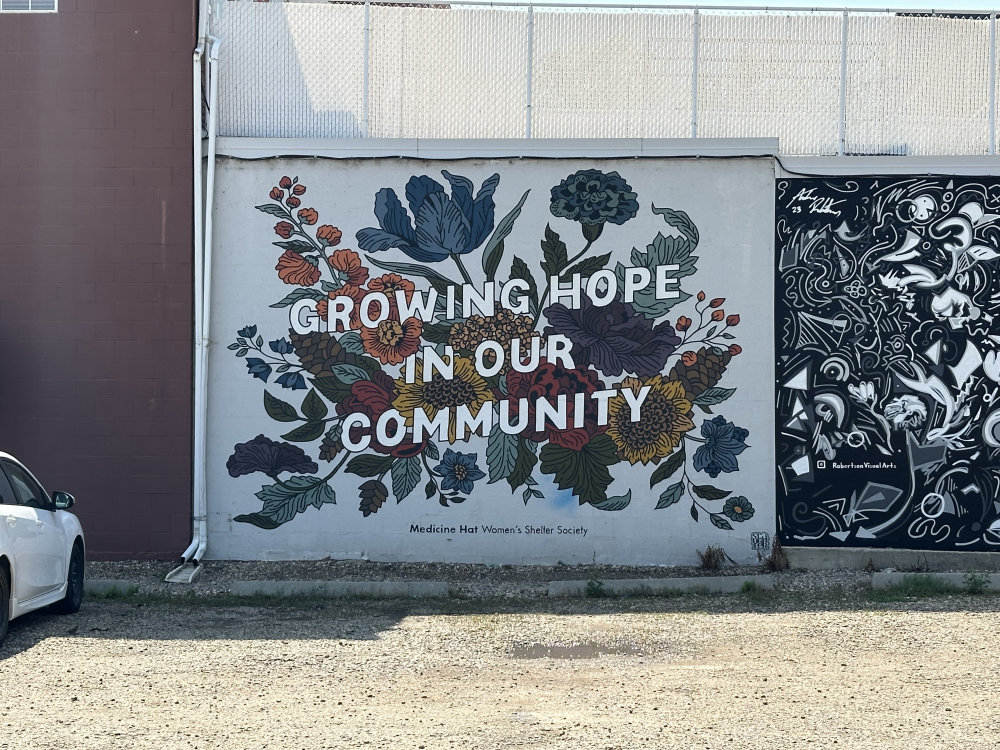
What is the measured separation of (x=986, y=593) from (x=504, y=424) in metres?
5.10

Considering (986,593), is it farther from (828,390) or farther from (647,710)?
(647,710)

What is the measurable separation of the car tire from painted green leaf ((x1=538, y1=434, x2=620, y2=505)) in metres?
4.84

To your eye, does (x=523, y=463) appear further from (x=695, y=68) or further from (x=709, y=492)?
(x=695, y=68)

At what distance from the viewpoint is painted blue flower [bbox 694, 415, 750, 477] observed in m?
12.6

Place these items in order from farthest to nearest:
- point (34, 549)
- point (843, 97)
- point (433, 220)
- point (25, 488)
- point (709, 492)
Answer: point (843, 97) < point (433, 220) < point (709, 492) < point (25, 488) < point (34, 549)

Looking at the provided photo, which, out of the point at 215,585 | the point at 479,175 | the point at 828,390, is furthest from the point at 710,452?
the point at 215,585

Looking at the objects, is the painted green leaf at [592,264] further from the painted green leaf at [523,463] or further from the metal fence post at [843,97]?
the metal fence post at [843,97]

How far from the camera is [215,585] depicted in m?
11.5

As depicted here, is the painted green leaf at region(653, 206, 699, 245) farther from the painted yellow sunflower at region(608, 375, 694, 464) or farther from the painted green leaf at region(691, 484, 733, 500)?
the painted green leaf at region(691, 484, 733, 500)

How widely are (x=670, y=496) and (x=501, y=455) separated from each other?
6.21ft

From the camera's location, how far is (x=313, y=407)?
1275 centimetres

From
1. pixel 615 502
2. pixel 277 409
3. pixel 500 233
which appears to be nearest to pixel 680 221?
pixel 500 233

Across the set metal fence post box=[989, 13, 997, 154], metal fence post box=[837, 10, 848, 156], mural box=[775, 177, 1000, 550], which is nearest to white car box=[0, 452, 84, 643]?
mural box=[775, 177, 1000, 550]

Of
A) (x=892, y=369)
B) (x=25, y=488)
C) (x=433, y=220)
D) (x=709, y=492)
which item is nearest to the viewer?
(x=25, y=488)
